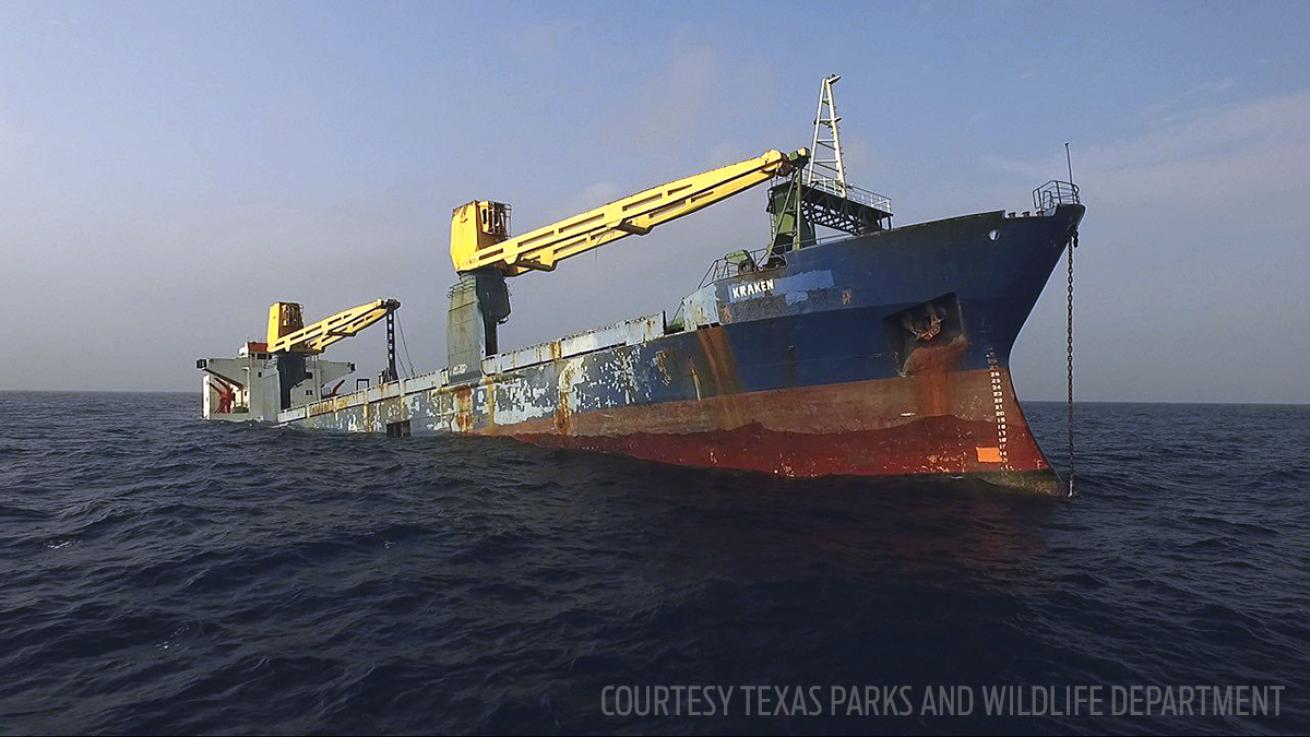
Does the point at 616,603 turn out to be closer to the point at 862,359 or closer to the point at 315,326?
the point at 862,359

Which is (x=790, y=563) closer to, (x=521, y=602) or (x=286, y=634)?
(x=521, y=602)

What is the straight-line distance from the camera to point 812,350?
13.4m

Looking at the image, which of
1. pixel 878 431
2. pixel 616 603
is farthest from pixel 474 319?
pixel 616 603

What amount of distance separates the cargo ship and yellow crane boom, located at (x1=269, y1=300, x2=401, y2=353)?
11578mm

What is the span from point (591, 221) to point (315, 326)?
755 inches

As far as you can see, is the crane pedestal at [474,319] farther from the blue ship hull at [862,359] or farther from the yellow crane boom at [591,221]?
the blue ship hull at [862,359]

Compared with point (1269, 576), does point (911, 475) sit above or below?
above

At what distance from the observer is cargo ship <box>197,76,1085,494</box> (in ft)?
40.9

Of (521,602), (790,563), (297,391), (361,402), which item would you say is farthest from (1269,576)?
(297,391)

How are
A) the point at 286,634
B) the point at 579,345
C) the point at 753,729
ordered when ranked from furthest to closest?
the point at 579,345 → the point at 286,634 → the point at 753,729

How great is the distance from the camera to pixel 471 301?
21.0 m

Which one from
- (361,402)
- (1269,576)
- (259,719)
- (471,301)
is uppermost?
(471,301)

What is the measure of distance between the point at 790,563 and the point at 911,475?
6267 mm

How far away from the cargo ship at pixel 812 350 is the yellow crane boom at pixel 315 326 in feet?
38.0
